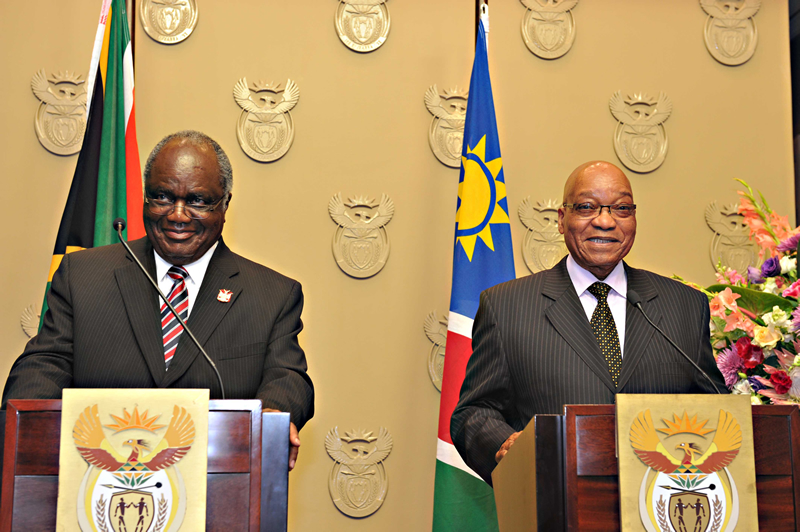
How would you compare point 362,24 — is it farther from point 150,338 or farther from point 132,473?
point 132,473

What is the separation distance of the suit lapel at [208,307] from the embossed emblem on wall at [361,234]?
1487 millimetres

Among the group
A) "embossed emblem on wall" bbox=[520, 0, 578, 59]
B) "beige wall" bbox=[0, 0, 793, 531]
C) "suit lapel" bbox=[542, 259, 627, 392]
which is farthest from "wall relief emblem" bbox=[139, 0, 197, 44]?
"suit lapel" bbox=[542, 259, 627, 392]

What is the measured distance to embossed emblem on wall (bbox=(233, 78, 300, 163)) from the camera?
3.99 metres

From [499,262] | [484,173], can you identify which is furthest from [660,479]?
[484,173]

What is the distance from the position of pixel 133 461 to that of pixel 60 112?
2.84 metres

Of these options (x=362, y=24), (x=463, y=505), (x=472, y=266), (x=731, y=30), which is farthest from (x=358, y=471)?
(x=731, y=30)

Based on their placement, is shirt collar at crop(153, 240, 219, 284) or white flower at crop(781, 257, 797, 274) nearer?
shirt collar at crop(153, 240, 219, 284)

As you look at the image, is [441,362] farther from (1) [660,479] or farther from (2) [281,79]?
(1) [660,479]

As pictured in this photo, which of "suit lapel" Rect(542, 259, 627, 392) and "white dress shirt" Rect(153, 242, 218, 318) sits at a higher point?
"white dress shirt" Rect(153, 242, 218, 318)

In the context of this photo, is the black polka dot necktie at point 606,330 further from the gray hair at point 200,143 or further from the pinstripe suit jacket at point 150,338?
the gray hair at point 200,143

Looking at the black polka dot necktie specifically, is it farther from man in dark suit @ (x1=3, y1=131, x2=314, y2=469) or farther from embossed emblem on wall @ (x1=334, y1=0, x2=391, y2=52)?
embossed emblem on wall @ (x1=334, y1=0, x2=391, y2=52)

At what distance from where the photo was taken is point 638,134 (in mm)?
4203

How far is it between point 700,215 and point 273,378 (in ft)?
9.04

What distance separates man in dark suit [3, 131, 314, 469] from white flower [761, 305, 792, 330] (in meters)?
1.41
